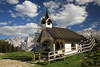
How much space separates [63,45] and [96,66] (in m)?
10.0

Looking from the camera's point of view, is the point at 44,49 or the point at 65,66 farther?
the point at 44,49

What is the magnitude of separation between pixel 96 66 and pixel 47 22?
15959 mm

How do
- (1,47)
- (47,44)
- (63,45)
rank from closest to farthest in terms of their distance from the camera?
(63,45) < (47,44) < (1,47)

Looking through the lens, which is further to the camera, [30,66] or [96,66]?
[30,66]

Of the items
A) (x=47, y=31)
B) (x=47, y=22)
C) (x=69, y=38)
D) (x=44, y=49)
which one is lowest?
(x=44, y=49)

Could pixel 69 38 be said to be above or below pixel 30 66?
above

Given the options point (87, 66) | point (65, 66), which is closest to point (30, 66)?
point (65, 66)

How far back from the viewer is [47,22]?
2617 cm

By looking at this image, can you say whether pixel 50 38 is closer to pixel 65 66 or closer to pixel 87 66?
pixel 65 66

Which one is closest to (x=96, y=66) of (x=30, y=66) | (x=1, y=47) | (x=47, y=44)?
(x=30, y=66)

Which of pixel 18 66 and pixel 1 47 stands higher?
pixel 18 66

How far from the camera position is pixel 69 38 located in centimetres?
2348

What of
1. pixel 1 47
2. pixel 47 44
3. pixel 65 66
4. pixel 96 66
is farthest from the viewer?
pixel 1 47

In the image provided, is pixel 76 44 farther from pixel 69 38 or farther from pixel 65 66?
pixel 65 66
